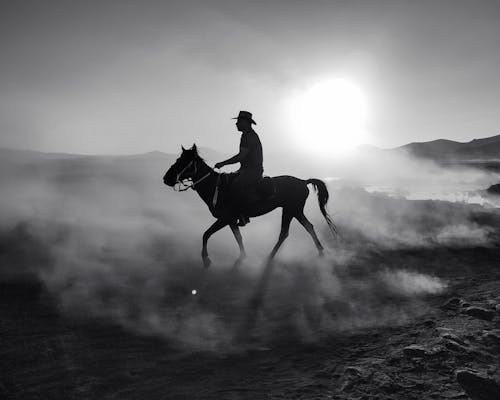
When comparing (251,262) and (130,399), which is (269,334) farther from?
(251,262)

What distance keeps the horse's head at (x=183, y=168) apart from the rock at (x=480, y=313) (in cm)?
600

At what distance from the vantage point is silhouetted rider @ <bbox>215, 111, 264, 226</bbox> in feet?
26.2

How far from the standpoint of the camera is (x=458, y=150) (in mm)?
155250

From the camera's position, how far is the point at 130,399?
10.4ft

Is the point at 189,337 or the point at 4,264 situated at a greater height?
the point at 4,264

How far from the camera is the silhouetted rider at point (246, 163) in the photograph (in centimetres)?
800

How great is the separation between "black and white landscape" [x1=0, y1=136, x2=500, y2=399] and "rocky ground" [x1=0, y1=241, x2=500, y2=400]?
19mm

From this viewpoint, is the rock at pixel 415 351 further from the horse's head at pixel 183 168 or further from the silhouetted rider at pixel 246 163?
the horse's head at pixel 183 168

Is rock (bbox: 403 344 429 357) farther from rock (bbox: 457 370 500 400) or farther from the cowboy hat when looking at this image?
the cowboy hat

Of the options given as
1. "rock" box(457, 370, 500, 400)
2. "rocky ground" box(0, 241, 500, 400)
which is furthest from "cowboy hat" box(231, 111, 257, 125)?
"rock" box(457, 370, 500, 400)

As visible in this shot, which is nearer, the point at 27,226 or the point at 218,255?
the point at 218,255

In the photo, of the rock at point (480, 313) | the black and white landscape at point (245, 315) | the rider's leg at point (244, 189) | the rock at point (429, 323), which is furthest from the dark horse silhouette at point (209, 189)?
the rock at point (480, 313)

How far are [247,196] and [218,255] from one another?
2.03 m

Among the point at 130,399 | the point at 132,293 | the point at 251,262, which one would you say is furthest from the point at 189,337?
the point at 251,262
